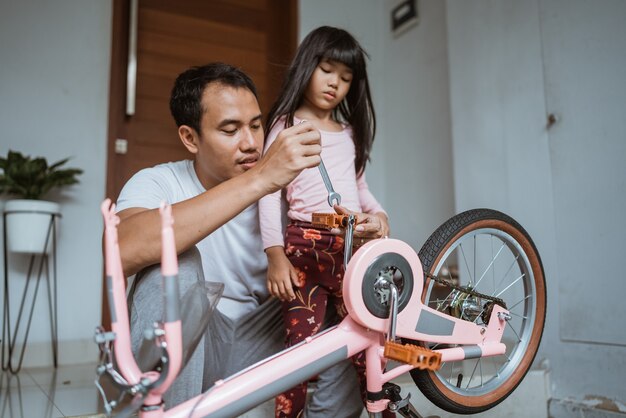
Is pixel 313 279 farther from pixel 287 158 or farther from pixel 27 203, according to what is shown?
pixel 27 203

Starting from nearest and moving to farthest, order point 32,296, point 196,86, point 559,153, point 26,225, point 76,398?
point 196,86 → point 76,398 → point 559,153 → point 26,225 → point 32,296

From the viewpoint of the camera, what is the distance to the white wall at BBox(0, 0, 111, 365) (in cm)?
236

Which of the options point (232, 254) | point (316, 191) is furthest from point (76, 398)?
point (316, 191)

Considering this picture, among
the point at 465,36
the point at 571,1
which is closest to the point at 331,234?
the point at 571,1

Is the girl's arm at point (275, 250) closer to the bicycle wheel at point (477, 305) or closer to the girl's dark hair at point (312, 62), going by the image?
the girl's dark hair at point (312, 62)

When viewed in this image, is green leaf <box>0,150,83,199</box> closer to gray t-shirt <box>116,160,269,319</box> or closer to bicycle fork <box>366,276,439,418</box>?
gray t-shirt <box>116,160,269,319</box>

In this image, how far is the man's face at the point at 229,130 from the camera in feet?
3.84

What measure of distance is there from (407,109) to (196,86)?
1.95 m

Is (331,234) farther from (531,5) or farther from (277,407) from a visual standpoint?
(531,5)

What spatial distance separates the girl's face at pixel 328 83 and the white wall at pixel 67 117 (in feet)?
5.08

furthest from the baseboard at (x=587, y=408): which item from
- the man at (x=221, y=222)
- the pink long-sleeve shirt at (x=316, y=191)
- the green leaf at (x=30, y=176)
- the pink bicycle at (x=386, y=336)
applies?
the green leaf at (x=30, y=176)

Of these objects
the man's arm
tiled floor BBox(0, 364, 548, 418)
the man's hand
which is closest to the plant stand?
tiled floor BBox(0, 364, 548, 418)

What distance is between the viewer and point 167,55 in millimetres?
2695

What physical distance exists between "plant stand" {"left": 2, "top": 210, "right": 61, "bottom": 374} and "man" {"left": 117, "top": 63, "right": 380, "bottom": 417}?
129 centimetres
